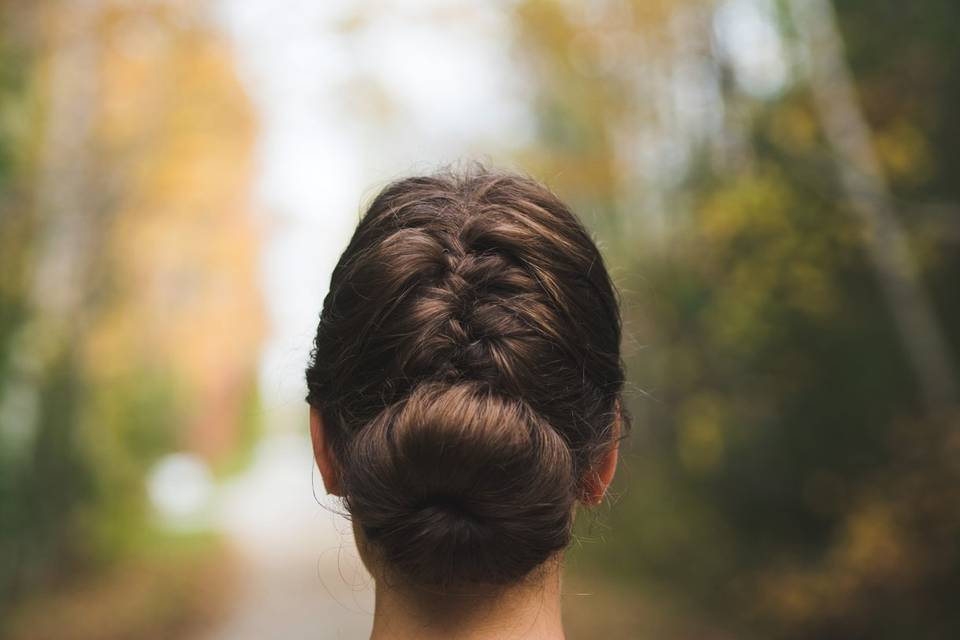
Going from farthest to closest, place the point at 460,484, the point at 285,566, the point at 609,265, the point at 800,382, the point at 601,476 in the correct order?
the point at 285,566, the point at 609,265, the point at 800,382, the point at 601,476, the point at 460,484

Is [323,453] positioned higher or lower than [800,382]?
higher

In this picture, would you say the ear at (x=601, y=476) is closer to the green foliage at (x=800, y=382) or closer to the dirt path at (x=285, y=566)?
the green foliage at (x=800, y=382)

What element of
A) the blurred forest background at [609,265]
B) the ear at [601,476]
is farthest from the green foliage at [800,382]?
the ear at [601,476]

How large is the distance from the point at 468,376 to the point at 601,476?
0.17 meters

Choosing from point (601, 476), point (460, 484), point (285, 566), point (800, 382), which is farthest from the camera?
point (285, 566)

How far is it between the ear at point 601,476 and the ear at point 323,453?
0.74 feet

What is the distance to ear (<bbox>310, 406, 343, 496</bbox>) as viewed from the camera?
0.84 m

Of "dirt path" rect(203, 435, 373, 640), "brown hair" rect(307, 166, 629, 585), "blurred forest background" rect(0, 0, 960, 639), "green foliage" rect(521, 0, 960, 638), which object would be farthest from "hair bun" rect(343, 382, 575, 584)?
"dirt path" rect(203, 435, 373, 640)

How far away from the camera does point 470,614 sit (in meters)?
0.75

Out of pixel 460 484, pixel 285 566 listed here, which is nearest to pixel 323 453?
pixel 460 484

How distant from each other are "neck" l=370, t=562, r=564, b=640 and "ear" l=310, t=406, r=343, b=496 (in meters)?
0.12

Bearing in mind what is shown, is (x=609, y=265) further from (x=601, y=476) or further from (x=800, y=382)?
(x=601, y=476)

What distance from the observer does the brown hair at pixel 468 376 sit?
726 mm

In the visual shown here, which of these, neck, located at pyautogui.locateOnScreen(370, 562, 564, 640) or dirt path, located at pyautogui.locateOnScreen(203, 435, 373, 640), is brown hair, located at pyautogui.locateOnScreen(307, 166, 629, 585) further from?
dirt path, located at pyautogui.locateOnScreen(203, 435, 373, 640)
